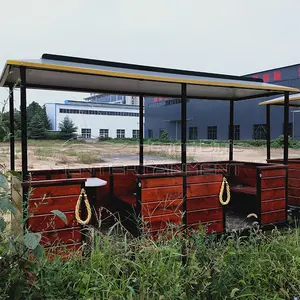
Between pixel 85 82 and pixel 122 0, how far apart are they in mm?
3952

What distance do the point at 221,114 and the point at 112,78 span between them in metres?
25.6

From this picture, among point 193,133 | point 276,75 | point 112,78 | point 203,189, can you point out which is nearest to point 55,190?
point 112,78

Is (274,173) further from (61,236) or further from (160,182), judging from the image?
(61,236)

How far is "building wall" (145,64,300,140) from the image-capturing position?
2363 centimetres

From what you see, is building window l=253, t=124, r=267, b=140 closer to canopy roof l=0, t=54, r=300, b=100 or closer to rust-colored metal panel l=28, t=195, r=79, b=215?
canopy roof l=0, t=54, r=300, b=100

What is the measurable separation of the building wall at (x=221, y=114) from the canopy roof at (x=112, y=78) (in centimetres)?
1728

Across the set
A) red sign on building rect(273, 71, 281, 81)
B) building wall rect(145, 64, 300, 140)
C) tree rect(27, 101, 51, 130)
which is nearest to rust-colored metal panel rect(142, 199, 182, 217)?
tree rect(27, 101, 51, 130)

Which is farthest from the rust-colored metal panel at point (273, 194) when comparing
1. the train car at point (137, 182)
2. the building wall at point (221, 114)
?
the building wall at point (221, 114)

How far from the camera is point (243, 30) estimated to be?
14.9 metres

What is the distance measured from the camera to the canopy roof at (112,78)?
2975 mm

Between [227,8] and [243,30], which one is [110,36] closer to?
[227,8]

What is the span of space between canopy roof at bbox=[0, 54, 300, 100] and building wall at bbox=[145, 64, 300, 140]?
56.7 feet

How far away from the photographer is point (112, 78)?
12.0 feet

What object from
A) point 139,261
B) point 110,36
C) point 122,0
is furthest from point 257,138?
point 139,261
